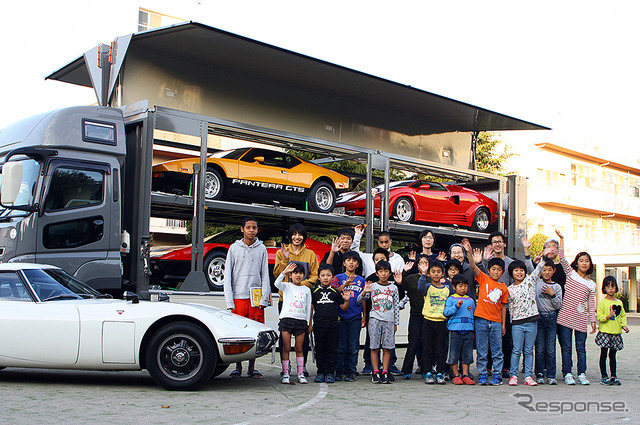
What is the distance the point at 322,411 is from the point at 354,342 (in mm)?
2139

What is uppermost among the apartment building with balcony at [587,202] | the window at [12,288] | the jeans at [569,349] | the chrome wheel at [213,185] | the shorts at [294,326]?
the apartment building with balcony at [587,202]

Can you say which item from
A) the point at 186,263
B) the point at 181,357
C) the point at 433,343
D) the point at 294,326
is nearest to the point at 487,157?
the point at 186,263

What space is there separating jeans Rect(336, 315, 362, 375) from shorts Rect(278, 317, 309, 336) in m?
0.61

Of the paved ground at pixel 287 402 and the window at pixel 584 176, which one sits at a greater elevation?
the window at pixel 584 176

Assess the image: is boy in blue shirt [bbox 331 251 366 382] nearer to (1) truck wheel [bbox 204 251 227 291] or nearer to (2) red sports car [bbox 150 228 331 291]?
(2) red sports car [bbox 150 228 331 291]

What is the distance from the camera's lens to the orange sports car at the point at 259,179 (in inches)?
390

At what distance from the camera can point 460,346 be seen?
7.70 m

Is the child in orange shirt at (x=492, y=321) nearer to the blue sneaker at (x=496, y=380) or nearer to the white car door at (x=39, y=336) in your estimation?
the blue sneaker at (x=496, y=380)

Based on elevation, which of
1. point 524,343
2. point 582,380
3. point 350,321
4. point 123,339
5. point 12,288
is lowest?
point 582,380

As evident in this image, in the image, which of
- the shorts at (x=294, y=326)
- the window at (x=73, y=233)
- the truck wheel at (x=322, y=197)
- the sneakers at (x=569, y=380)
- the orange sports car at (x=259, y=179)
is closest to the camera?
the shorts at (x=294, y=326)

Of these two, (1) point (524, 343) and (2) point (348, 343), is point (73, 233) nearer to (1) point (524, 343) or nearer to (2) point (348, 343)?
→ (2) point (348, 343)

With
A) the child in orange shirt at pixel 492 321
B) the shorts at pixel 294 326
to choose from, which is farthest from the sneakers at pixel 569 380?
the shorts at pixel 294 326

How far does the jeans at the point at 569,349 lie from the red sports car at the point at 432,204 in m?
4.59

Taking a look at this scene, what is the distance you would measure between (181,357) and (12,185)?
3.31 m
